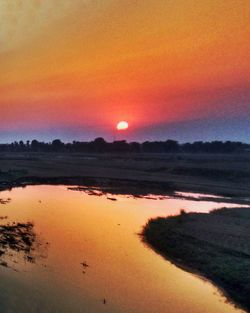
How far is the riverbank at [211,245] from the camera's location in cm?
1680

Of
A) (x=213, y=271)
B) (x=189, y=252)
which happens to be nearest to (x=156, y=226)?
(x=189, y=252)

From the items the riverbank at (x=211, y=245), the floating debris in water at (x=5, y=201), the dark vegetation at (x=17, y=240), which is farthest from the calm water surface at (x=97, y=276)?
the floating debris in water at (x=5, y=201)

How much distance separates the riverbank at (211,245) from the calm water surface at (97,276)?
0.71m

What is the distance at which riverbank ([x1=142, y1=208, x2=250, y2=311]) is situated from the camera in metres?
16.8

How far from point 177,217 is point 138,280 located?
12726mm

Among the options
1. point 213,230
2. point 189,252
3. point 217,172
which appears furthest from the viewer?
point 217,172

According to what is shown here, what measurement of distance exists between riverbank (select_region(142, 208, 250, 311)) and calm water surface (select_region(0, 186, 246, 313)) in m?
0.71

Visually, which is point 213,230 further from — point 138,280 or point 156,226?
point 138,280

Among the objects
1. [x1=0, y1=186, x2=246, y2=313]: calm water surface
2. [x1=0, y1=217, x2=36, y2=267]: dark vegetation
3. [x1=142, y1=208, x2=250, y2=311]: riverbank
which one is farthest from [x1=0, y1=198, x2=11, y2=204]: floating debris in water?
[x1=142, y1=208, x2=250, y2=311]: riverbank

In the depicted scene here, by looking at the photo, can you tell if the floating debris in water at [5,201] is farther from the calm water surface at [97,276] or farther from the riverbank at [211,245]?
the riverbank at [211,245]

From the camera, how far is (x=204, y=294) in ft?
52.8

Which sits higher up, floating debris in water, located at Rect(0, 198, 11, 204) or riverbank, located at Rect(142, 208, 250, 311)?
floating debris in water, located at Rect(0, 198, 11, 204)

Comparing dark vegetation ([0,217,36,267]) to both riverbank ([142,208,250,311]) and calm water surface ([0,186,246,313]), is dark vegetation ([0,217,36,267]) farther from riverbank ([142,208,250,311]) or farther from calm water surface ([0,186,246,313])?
riverbank ([142,208,250,311])

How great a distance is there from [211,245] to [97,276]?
7.36m
